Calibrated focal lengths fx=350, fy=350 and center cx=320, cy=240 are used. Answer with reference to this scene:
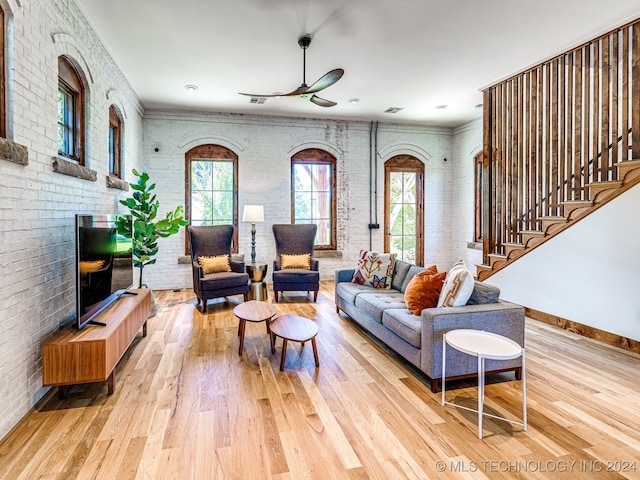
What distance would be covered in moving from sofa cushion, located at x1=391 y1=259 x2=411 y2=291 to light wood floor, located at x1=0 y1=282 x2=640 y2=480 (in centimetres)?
100

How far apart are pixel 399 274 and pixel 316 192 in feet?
10.4

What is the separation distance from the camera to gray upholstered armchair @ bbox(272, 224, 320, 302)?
16.8 ft

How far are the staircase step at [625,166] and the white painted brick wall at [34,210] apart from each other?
15.6 feet

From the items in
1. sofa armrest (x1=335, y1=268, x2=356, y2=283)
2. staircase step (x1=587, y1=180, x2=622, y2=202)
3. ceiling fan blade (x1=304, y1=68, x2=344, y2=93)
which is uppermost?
ceiling fan blade (x1=304, y1=68, x2=344, y2=93)

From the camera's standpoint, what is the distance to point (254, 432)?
6.73 feet

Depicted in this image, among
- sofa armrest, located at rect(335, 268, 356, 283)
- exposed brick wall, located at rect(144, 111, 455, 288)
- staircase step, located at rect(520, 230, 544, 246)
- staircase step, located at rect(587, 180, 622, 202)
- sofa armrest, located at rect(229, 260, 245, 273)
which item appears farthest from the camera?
exposed brick wall, located at rect(144, 111, 455, 288)

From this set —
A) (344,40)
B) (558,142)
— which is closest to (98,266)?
(344,40)

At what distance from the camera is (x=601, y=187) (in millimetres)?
3447

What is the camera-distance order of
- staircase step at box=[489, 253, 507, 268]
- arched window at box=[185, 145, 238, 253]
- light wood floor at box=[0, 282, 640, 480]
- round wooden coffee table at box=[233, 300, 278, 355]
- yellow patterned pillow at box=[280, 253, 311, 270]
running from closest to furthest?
light wood floor at box=[0, 282, 640, 480], round wooden coffee table at box=[233, 300, 278, 355], staircase step at box=[489, 253, 507, 268], yellow patterned pillow at box=[280, 253, 311, 270], arched window at box=[185, 145, 238, 253]

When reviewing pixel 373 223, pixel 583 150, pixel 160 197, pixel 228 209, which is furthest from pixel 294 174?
pixel 583 150

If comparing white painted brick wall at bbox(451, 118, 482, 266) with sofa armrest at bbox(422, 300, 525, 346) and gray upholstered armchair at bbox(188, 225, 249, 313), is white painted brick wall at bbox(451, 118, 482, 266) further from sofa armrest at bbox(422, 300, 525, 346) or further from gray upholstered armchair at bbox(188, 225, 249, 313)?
gray upholstered armchair at bbox(188, 225, 249, 313)

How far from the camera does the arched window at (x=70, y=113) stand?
2.97 m

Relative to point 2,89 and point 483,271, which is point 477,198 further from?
point 2,89

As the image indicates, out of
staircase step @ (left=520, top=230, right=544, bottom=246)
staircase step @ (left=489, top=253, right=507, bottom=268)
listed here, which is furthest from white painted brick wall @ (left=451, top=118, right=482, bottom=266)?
staircase step @ (left=520, top=230, right=544, bottom=246)
